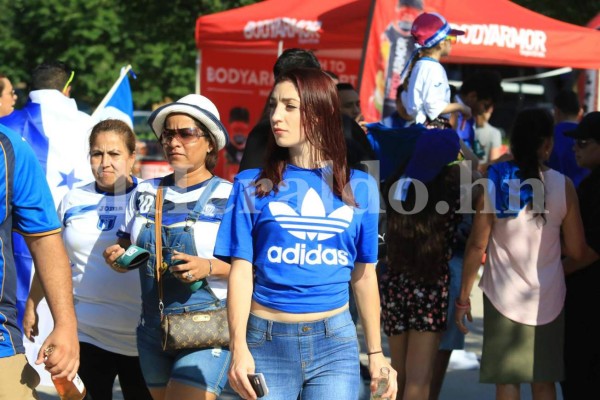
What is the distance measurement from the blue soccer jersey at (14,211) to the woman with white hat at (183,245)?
780 mm

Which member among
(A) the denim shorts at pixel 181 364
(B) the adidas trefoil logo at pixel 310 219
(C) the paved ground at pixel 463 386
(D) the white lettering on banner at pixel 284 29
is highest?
(D) the white lettering on banner at pixel 284 29

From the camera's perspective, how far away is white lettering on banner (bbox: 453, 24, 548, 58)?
9312 millimetres

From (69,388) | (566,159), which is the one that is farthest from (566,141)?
(69,388)

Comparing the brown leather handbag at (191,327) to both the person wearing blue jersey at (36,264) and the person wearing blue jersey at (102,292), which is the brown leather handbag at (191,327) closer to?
the person wearing blue jersey at (102,292)

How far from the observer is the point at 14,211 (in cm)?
355

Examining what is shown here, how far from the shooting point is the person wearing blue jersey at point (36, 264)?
3.47m

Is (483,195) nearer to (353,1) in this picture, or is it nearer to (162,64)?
(353,1)

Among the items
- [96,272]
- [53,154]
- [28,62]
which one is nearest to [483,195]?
[96,272]

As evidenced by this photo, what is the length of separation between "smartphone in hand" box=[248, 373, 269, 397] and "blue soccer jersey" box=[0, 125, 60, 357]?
2.73ft

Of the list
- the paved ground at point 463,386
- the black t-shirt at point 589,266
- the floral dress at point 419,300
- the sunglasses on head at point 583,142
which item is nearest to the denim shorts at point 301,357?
the floral dress at point 419,300

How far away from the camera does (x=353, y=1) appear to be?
33.8ft

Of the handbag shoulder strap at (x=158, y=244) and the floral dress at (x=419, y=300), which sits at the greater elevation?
the handbag shoulder strap at (x=158, y=244)

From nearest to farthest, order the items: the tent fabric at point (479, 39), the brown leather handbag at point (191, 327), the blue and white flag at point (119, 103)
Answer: the brown leather handbag at point (191, 327)
the blue and white flag at point (119, 103)
the tent fabric at point (479, 39)

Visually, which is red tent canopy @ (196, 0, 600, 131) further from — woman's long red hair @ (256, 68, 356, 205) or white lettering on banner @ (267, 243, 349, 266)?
white lettering on banner @ (267, 243, 349, 266)
